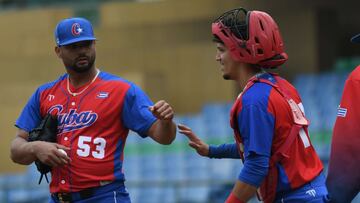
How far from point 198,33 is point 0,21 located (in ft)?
14.7

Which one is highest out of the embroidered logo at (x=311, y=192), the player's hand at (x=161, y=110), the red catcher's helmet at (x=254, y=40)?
the red catcher's helmet at (x=254, y=40)

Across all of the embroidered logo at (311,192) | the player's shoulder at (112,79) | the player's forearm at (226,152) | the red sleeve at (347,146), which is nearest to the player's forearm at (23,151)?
the player's shoulder at (112,79)

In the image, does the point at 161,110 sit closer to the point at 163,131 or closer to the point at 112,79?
the point at 163,131

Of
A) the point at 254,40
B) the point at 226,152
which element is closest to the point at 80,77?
the point at 226,152

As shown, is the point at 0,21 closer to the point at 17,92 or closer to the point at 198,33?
the point at 17,92

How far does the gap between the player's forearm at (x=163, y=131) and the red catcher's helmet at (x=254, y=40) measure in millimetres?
908

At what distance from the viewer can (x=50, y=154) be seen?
509 cm

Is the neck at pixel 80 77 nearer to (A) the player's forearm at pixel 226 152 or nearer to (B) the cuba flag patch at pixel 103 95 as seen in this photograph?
(B) the cuba flag patch at pixel 103 95

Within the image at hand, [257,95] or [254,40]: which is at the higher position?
[254,40]

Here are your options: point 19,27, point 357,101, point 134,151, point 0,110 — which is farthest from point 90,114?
point 19,27

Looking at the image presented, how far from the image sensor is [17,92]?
57.3 feet

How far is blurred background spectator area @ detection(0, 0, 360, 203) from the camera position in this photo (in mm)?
15539

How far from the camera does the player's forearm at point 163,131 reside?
5212 millimetres

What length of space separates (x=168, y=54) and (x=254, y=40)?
1343 cm
